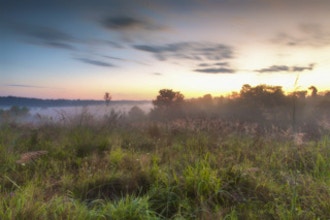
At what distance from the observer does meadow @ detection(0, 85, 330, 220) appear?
10.7ft

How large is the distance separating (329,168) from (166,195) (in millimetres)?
3143

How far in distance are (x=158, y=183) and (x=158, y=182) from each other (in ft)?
0.07

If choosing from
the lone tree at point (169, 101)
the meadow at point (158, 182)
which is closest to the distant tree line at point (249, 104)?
the lone tree at point (169, 101)

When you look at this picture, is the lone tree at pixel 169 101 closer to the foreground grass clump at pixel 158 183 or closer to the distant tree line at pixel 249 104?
the distant tree line at pixel 249 104

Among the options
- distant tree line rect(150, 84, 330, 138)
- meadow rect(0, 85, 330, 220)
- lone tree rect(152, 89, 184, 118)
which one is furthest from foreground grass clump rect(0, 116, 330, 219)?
lone tree rect(152, 89, 184, 118)

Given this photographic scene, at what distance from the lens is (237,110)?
24.0 m

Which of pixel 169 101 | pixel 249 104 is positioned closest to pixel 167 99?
pixel 169 101

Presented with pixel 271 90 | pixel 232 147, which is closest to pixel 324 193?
pixel 232 147

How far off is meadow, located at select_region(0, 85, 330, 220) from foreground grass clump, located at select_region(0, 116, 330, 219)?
0.04 feet

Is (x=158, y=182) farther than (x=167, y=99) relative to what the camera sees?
No

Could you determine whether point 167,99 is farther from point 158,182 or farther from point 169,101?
point 158,182

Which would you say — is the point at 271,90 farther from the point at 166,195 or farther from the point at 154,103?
the point at 166,195

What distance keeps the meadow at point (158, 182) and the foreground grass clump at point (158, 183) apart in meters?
0.01

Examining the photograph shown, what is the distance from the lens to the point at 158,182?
14.0 feet
